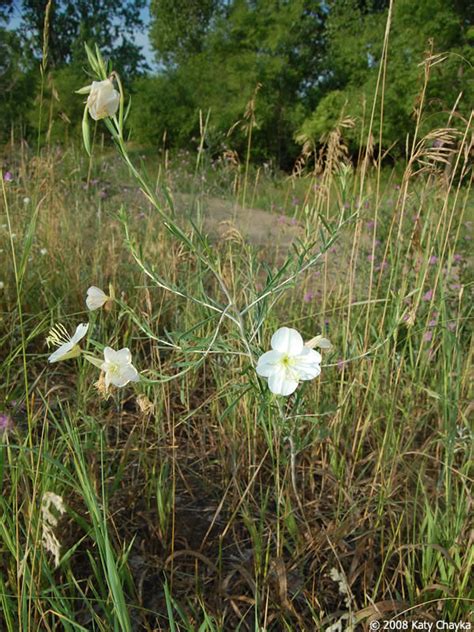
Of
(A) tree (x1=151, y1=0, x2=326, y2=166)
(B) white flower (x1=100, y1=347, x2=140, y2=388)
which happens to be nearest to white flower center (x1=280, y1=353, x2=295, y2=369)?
(B) white flower (x1=100, y1=347, x2=140, y2=388)

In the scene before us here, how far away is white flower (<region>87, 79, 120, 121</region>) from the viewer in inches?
31.3

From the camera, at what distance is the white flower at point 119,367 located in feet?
3.11

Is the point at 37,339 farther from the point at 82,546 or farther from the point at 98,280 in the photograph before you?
the point at 82,546

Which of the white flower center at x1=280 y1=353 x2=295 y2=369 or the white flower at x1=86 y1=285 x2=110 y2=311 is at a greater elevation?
the white flower at x1=86 y1=285 x2=110 y2=311

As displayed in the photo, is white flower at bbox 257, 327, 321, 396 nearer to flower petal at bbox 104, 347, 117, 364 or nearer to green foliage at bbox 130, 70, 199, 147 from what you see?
flower petal at bbox 104, 347, 117, 364

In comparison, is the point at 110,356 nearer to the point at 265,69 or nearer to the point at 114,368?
the point at 114,368

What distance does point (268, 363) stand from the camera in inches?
35.8

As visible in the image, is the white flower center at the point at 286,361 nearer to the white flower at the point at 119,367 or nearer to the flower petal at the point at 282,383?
the flower petal at the point at 282,383

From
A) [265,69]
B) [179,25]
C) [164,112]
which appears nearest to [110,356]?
[265,69]

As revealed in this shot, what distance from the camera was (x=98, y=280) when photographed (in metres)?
2.54

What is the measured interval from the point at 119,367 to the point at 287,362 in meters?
0.30

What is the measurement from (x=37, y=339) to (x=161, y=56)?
2512cm

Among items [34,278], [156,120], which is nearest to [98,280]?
[34,278]

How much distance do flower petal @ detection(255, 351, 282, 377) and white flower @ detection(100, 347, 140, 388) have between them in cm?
23
